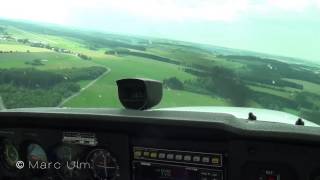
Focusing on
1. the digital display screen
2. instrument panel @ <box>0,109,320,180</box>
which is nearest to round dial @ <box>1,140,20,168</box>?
instrument panel @ <box>0,109,320,180</box>

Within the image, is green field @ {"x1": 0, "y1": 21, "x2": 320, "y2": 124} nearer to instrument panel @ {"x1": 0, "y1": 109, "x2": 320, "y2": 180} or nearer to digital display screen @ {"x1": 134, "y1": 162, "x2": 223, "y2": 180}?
instrument panel @ {"x1": 0, "y1": 109, "x2": 320, "y2": 180}

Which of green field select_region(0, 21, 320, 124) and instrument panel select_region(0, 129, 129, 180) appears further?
green field select_region(0, 21, 320, 124)

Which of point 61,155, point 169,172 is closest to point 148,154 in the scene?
point 169,172

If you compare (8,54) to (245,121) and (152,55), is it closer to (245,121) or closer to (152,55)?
(152,55)

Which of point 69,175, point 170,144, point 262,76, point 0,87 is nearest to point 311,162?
point 170,144

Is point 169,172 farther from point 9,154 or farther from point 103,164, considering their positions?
point 9,154

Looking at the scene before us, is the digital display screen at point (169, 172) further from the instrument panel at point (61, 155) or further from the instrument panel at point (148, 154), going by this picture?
the instrument panel at point (61, 155)
